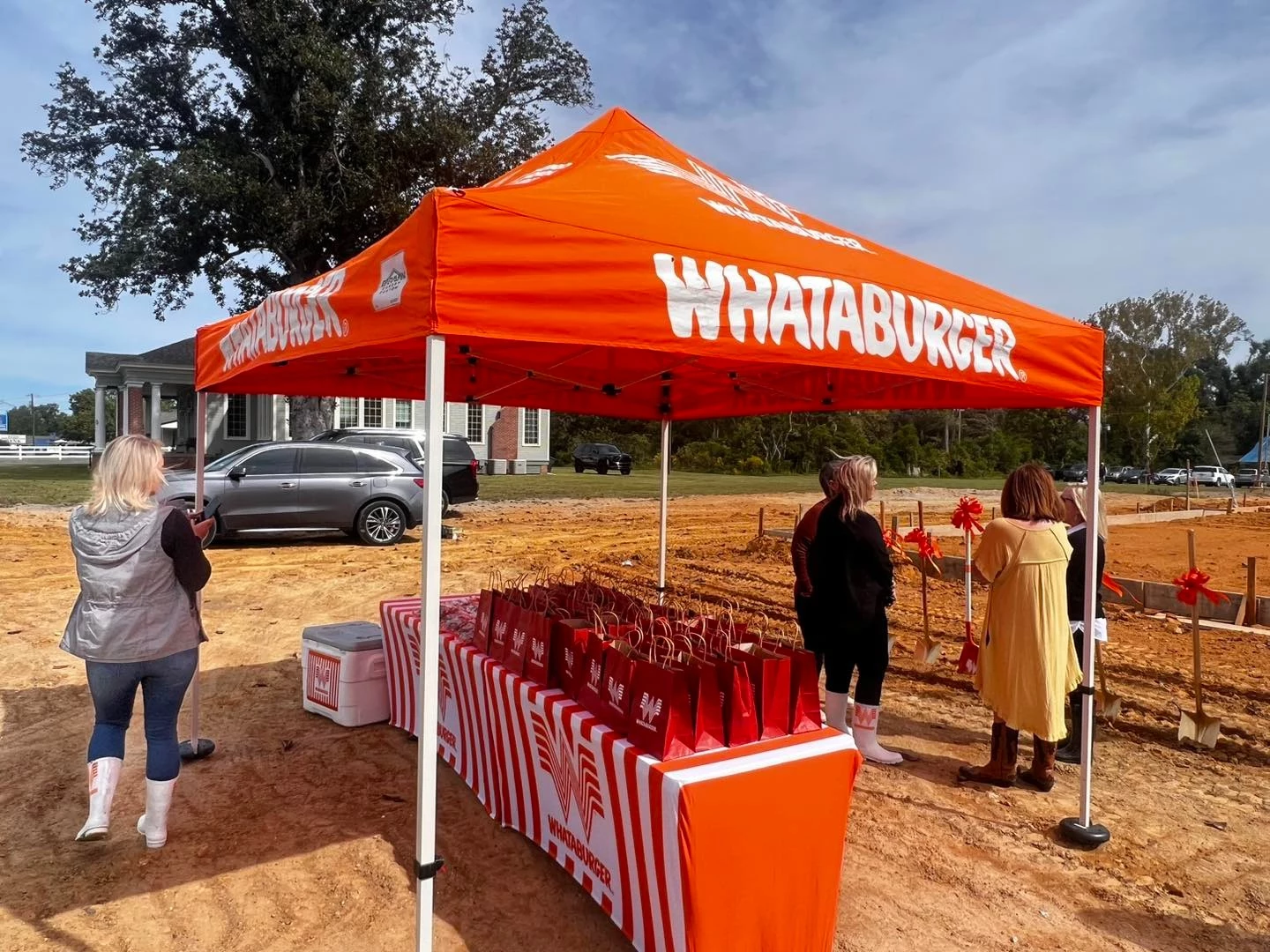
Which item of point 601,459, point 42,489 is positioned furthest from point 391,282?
point 601,459

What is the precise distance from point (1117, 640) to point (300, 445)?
34.9 feet

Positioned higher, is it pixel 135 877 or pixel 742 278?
pixel 742 278

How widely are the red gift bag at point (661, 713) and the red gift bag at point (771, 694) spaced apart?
0.28m

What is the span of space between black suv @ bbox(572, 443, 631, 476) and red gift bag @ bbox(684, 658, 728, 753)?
3310 cm

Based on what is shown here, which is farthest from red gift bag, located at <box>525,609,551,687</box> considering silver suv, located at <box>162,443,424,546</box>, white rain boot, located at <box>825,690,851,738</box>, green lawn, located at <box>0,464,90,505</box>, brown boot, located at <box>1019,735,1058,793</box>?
green lawn, located at <box>0,464,90,505</box>

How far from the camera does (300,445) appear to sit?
38.9 ft

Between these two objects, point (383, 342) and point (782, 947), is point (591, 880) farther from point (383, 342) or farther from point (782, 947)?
point (383, 342)

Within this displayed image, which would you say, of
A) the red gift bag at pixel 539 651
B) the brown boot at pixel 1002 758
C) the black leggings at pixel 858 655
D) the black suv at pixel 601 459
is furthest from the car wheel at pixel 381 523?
the black suv at pixel 601 459

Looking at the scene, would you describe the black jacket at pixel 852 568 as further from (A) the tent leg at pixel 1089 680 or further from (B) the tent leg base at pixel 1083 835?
(B) the tent leg base at pixel 1083 835

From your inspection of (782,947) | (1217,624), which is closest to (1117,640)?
(1217,624)

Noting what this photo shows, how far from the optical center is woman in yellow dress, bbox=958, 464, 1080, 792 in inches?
149

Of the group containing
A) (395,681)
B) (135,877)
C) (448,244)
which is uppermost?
(448,244)

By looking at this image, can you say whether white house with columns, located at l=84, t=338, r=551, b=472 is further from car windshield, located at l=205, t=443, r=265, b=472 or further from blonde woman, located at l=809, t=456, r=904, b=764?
blonde woman, located at l=809, t=456, r=904, b=764

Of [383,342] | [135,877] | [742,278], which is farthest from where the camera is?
[135,877]
